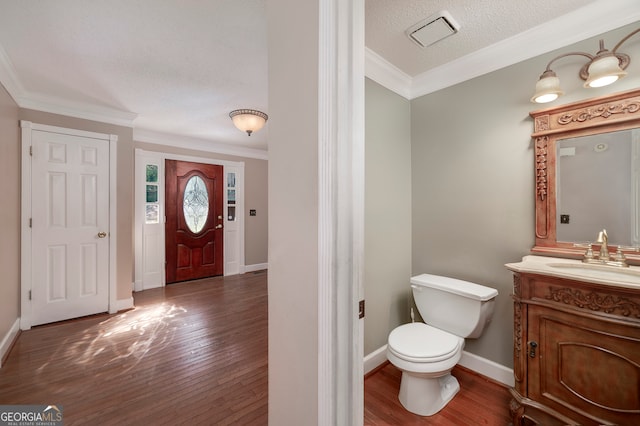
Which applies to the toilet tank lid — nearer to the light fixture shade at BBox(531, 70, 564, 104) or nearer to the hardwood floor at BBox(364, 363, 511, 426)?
the hardwood floor at BBox(364, 363, 511, 426)

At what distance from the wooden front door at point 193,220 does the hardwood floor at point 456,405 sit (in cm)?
371

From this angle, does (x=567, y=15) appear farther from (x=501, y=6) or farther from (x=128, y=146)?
(x=128, y=146)

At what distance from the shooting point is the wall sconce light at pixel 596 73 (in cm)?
134

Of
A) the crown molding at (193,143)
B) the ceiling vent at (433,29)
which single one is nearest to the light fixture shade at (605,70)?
the ceiling vent at (433,29)

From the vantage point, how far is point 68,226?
289 cm

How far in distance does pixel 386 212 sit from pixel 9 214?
11.2 feet

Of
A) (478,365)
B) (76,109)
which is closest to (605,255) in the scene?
(478,365)

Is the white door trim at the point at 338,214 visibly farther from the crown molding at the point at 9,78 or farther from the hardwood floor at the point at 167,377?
the crown molding at the point at 9,78

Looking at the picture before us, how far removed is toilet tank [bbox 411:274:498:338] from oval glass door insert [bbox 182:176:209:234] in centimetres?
392

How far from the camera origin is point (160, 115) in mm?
3275

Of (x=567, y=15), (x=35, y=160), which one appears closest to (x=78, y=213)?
(x=35, y=160)

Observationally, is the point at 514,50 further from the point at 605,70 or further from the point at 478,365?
the point at 478,365

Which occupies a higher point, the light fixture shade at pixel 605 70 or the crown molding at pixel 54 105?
the crown molding at pixel 54 105

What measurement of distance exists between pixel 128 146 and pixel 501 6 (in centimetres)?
384
